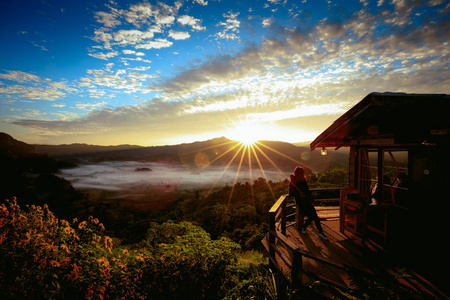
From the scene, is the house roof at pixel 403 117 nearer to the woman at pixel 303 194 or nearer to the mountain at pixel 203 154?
the woman at pixel 303 194

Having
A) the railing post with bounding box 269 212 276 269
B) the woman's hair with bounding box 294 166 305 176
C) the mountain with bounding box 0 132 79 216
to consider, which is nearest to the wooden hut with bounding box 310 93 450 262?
the woman's hair with bounding box 294 166 305 176

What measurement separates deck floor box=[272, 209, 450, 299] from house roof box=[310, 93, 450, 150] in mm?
2949

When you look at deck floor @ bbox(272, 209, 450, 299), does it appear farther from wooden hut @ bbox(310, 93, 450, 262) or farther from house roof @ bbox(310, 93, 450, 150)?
house roof @ bbox(310, 93, 450, 150)

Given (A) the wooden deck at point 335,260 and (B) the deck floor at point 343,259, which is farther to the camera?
(B) the deck floor at point 343,259

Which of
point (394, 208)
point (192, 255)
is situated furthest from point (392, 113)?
point (192, 255)

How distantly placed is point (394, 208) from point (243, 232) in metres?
9.62

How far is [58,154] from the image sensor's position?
10700 cm

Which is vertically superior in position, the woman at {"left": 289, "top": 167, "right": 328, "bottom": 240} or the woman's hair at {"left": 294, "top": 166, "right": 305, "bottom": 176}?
the woman's hair at {"left": 294, "top": 166, "right": 305, "bottom": 176}

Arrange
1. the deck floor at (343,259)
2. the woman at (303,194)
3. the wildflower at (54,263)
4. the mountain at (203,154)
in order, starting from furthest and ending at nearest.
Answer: the mountain at (203,154)
the woman at (303,194)
the deck floor at (343,259)
the wildflower at (54,263)

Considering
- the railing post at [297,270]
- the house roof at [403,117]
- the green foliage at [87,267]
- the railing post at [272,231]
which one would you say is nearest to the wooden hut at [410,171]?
the house roof at [403,117]

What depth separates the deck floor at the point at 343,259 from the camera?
3969mm

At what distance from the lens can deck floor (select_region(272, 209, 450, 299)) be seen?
3969 mm

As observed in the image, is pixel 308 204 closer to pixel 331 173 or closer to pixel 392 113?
pixel 392 113

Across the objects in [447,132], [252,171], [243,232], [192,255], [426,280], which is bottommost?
[252,171]
